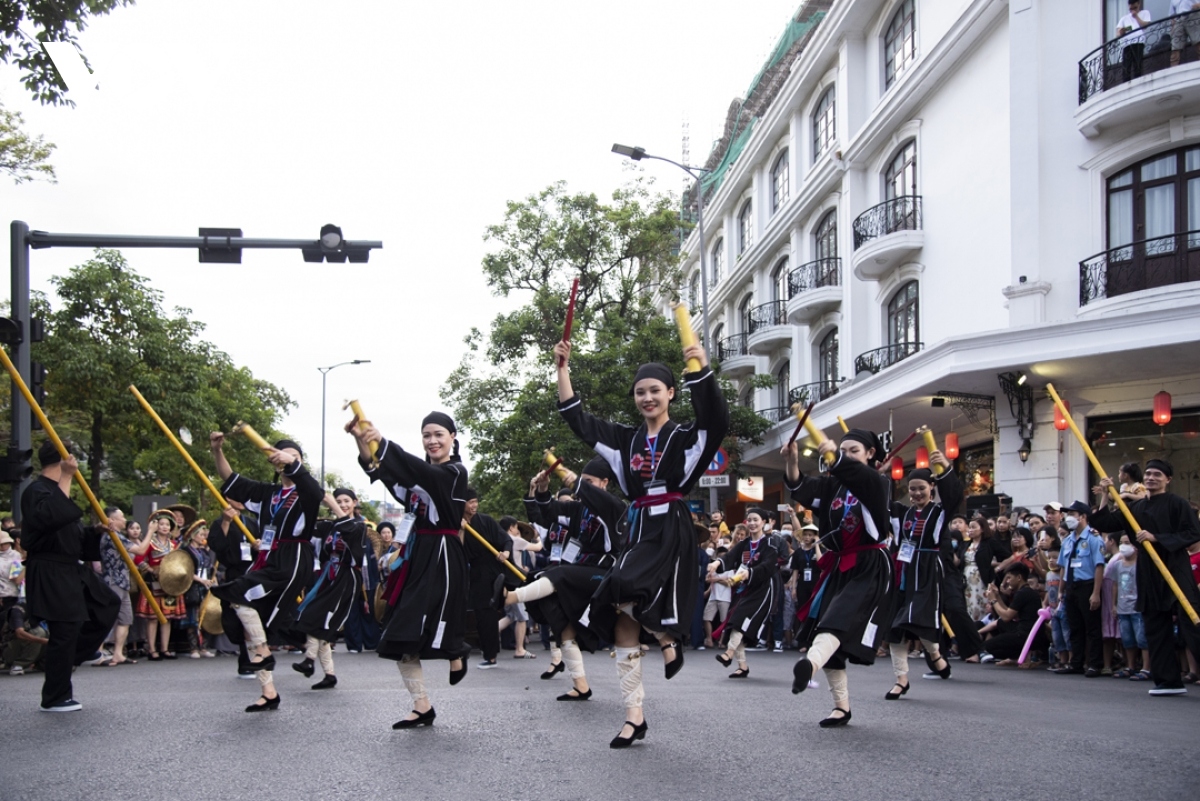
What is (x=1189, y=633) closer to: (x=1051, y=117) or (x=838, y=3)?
(x=1051, y=117)

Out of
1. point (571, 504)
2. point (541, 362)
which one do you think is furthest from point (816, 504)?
point (541, 362)

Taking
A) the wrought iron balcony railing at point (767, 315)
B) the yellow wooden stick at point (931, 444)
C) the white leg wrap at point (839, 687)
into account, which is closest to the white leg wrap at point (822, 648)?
the white leg wrap at point (839, 687)

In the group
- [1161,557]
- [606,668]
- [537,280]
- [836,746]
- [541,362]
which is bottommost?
[606,668]

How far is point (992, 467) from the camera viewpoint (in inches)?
923

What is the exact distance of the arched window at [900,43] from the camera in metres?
26.5

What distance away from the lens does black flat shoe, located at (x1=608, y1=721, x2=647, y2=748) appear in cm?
613

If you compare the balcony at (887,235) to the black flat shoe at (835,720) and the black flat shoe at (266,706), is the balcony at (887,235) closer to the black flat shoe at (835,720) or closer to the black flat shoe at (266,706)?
the black flat shoe at (835,720)

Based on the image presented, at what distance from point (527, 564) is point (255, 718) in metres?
11.0

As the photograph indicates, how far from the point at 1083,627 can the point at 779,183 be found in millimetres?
27061

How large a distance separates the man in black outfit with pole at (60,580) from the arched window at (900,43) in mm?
22548

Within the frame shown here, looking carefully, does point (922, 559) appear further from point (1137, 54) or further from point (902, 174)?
point (902, 174)

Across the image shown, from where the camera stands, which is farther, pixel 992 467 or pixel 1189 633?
pixel 992 467

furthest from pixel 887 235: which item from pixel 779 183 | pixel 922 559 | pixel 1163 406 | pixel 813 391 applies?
pixel 922 559

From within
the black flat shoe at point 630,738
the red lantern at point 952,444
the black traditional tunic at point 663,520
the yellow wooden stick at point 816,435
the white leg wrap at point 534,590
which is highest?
the red lantern at point 952,444
